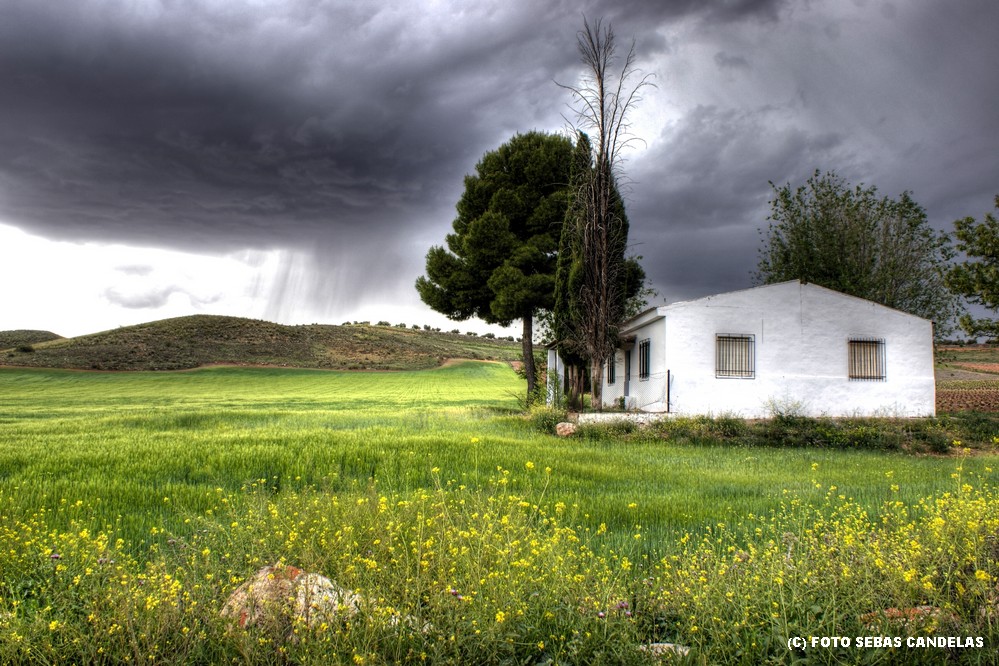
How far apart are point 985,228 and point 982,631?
27.7 metres

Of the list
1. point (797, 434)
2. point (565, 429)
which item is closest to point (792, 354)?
point (797, 434)

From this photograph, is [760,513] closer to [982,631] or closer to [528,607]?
[982,631]

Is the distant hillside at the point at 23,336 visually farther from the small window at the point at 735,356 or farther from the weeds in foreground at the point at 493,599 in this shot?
the weeds in foreground at the point at 493,599

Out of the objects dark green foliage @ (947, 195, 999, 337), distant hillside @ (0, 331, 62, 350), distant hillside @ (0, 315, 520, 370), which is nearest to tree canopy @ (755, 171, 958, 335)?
dark green foliage @ (947, 195, 999, 337)

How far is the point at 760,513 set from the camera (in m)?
7.48

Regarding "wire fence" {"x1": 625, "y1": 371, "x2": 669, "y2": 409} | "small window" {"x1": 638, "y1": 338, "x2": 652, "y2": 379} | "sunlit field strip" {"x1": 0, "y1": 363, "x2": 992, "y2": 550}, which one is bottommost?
"sunlit field strip" {"x1": 0, "y1": 363, "x2": 992, "y2": 550}

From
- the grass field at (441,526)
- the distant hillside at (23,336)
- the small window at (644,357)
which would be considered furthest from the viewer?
the distant hillside at (23,336)

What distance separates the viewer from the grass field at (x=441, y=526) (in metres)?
3.37

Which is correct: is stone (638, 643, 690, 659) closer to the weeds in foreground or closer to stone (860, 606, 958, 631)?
the weeds in foreground

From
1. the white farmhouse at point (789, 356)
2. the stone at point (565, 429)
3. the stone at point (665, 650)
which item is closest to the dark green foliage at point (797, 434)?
the stone at point (565, 429)

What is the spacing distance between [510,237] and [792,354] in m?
13.5

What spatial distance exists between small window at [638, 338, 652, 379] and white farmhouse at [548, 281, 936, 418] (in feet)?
3.42

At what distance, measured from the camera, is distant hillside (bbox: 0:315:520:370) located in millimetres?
59594

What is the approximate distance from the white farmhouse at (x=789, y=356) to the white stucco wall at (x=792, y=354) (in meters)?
0.03
